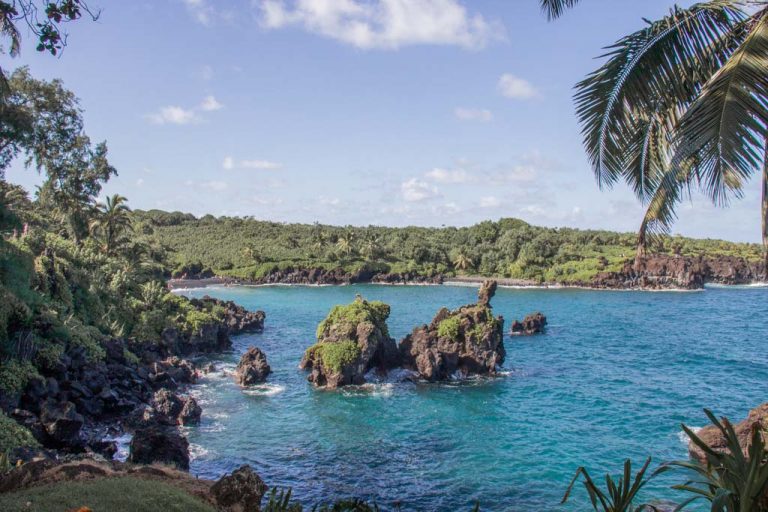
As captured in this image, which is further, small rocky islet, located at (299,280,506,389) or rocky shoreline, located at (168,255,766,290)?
rocky shoreline, located at (168,255,766,290)

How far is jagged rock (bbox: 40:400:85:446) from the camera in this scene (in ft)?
76.0

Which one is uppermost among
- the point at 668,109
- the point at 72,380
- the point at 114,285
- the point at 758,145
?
the point at 668,109

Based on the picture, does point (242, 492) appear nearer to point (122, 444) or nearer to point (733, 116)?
point (733, 116)

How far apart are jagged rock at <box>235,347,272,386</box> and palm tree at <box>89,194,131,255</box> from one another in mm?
25241

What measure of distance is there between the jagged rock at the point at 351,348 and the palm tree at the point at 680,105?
107 ft

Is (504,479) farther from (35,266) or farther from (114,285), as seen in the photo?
(114,285)

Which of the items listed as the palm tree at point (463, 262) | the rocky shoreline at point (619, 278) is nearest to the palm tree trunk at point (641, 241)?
the rocky shoreline at point (619, 278)

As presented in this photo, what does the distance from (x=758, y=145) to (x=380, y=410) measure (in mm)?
31168

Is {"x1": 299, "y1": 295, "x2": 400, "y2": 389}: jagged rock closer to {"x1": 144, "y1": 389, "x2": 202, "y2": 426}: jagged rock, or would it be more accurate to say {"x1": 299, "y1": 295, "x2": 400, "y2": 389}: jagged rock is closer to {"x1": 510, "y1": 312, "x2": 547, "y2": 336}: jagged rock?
{"x1": 144, "y1": 389, "x2": 202, "y2": 426}: jagged rock

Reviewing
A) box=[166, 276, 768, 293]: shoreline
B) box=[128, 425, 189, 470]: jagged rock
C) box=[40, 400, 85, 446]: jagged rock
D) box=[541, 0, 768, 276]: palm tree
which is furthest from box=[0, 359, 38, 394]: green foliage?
box=[166, 276, 768, 293]: shoreline

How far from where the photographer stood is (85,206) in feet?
181

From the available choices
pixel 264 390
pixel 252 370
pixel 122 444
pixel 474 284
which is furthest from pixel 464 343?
pixel 474 284

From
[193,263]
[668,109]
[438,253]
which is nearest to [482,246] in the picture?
[438,253]

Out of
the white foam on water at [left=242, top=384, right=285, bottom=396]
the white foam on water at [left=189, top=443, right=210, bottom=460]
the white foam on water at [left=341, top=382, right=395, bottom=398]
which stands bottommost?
the white foam on water at [left=189, top=443, right=210, bottom=460]
